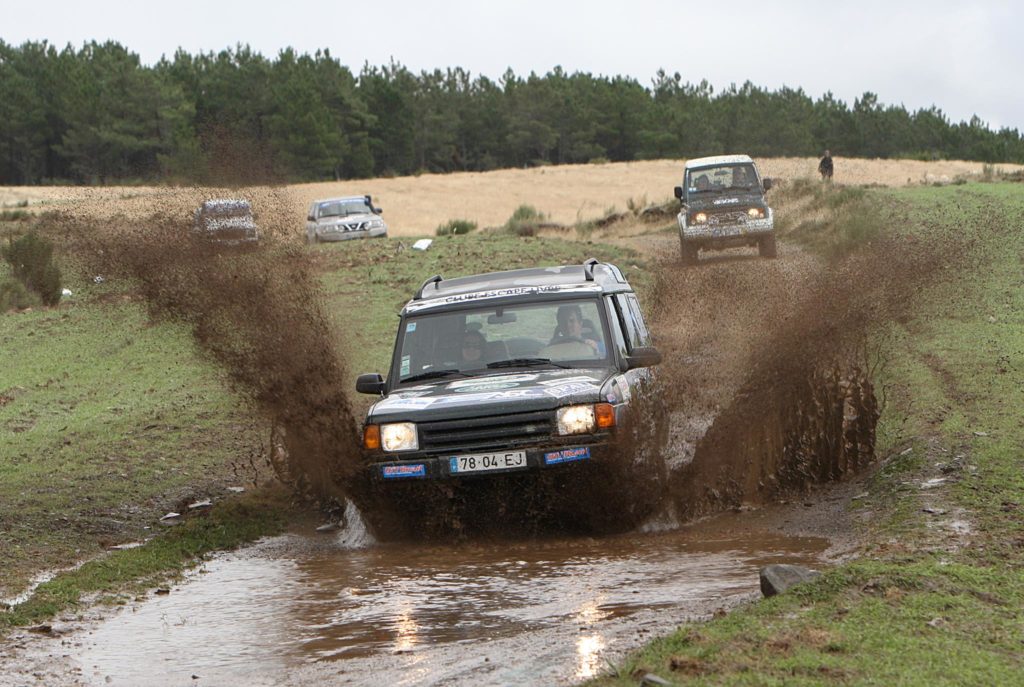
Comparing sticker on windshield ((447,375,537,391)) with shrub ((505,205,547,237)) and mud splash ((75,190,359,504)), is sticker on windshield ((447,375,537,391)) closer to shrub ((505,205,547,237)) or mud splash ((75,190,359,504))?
mud splash ((75,190,359,504))

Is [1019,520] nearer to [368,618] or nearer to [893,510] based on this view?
[893,510]

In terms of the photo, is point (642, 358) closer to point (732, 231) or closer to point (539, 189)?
point (732, 231)

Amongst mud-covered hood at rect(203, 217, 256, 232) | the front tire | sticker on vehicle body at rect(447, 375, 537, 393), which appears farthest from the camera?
the front tire

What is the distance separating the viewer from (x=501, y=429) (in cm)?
880

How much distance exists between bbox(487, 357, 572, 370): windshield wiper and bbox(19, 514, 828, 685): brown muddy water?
1.26m

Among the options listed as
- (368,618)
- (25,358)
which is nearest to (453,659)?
(368,618)

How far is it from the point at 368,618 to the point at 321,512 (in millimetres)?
3881

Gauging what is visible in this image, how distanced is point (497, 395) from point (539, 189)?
221 feet

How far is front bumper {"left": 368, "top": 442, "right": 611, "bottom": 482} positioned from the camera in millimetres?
8758

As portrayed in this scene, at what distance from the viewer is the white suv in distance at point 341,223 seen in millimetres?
39406

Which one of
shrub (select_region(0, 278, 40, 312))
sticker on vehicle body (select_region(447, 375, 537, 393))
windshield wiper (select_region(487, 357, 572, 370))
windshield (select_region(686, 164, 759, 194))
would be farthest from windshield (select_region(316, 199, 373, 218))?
sticker on vehicle body (select_region(447, 375, 537, 393))

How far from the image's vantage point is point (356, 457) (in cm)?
996

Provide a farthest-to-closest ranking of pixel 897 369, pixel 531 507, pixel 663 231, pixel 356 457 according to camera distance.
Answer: pixel 663 231 → pixel 897 369 → pixel 356 457 → pixel 531 507

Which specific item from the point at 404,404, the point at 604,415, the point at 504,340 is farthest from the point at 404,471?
the point at 504,340
